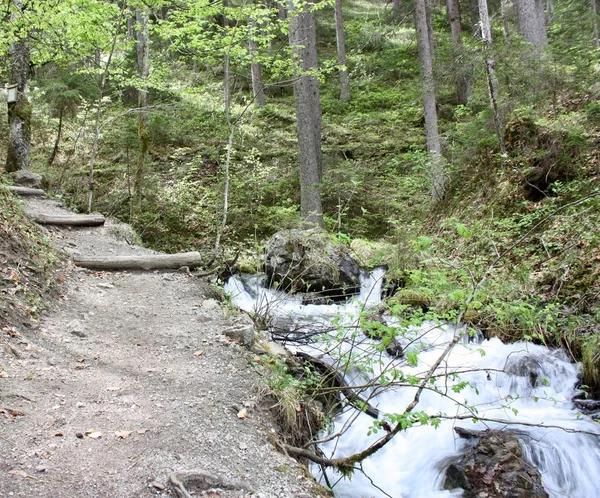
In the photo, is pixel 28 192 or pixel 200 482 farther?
pixel 28 192

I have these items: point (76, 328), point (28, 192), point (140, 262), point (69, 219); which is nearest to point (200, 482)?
point (76, 328)

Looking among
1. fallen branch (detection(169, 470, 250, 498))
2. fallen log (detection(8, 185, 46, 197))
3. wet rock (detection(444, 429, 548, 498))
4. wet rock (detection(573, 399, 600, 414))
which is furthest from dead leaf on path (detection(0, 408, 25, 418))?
fallen log (detection(8, 185, 46, 197))

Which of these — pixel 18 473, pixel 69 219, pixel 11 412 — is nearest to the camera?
pixel 18 473

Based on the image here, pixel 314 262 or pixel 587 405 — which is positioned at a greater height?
pixel 314 262

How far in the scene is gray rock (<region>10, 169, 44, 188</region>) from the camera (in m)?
11.1

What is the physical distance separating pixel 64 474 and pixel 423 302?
6.13 metres

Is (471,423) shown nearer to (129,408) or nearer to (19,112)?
(129,408)

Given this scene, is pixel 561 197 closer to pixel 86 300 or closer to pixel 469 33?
pixel 86 300

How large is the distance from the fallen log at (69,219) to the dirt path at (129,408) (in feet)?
10.4

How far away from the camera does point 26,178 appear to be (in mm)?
11188

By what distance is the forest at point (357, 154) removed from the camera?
7.07 m

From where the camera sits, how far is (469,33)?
25.0m

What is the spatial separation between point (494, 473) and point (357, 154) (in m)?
13.2

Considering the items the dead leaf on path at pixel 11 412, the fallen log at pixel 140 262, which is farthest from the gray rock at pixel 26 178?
the dead leaf on path at pixel 11 412
